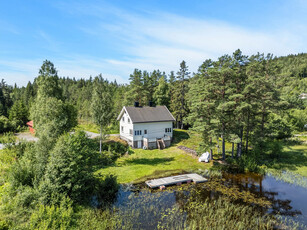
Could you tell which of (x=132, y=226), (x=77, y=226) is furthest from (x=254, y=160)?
(x=77, y=226)

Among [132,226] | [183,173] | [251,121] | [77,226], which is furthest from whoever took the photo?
[251,121]

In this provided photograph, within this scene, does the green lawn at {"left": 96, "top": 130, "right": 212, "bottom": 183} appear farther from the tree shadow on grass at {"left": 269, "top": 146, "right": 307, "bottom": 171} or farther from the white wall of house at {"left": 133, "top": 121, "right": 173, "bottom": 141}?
the tree shadow on grass at {"left": 269, "top": 146, "right": 307, "bottom": 171}

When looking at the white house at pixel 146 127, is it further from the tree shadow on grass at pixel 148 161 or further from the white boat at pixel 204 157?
the white boat at pixel 204 157

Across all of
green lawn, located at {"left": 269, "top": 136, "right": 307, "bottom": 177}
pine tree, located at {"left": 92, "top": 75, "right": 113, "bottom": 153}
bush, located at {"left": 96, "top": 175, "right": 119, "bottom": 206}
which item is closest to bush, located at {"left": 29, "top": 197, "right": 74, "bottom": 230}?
bush, located at {"left": 96, "top": 175, "right": 119, "bottom": 206}

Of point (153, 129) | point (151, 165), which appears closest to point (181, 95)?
point (153, 129)

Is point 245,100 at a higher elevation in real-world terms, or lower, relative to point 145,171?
higher

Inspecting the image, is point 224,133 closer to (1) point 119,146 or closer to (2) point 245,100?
(2) point 245,100
